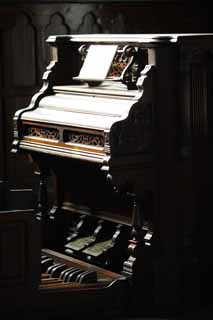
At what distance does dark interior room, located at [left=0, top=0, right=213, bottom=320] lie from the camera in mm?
5824

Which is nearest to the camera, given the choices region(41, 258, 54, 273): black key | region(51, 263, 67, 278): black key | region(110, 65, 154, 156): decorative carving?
region(110, 65, 154, 156): decorative carving

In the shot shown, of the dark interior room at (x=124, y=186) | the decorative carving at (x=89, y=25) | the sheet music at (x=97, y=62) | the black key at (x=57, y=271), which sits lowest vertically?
the black key at (x=57, y=271)

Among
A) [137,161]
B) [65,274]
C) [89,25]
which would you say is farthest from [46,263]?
[89,25]

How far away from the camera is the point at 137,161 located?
5922 millimetres

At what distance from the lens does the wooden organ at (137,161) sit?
19.4 feet

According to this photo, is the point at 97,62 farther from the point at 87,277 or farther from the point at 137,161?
the point at 87,277

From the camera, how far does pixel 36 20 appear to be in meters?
8.76

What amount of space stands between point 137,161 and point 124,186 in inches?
6.9

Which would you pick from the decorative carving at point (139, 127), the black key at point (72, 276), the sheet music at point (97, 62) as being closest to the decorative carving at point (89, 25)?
the sheet music at point (97, 62)

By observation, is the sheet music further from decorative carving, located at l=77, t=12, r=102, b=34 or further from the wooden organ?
decorative carving, located at l=77, t=12, r=102, b=34

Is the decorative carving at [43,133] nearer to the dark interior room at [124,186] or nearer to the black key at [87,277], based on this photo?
the dark interior room at [124,186]

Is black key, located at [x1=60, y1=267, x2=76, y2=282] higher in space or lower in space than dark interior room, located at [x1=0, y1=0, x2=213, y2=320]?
lower

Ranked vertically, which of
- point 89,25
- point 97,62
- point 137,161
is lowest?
point 137,161

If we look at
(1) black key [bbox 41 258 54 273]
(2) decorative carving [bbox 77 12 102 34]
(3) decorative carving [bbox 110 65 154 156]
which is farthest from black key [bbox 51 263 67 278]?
(2) decorative carving [bbox 77 12 102 34]
